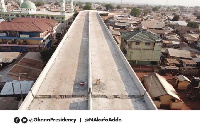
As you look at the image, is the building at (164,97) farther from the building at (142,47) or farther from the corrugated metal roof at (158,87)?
the building at (142,47)

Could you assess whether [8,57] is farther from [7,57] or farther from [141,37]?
[141,37]

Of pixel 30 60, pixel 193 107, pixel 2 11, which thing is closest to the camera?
pixel 193 107

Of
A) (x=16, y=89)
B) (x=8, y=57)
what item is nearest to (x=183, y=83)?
(x=16, y=89)

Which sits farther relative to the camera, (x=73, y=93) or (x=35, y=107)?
(x=73, y=93)

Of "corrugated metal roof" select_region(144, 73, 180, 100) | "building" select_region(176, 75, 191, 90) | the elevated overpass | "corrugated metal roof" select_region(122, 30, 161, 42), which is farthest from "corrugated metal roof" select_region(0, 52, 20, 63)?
"building" select_region(176, 75, 191, 90)

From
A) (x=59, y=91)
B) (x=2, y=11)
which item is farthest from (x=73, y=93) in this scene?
(x=2, y=11)

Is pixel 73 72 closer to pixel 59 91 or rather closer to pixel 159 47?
pixel 59 91
